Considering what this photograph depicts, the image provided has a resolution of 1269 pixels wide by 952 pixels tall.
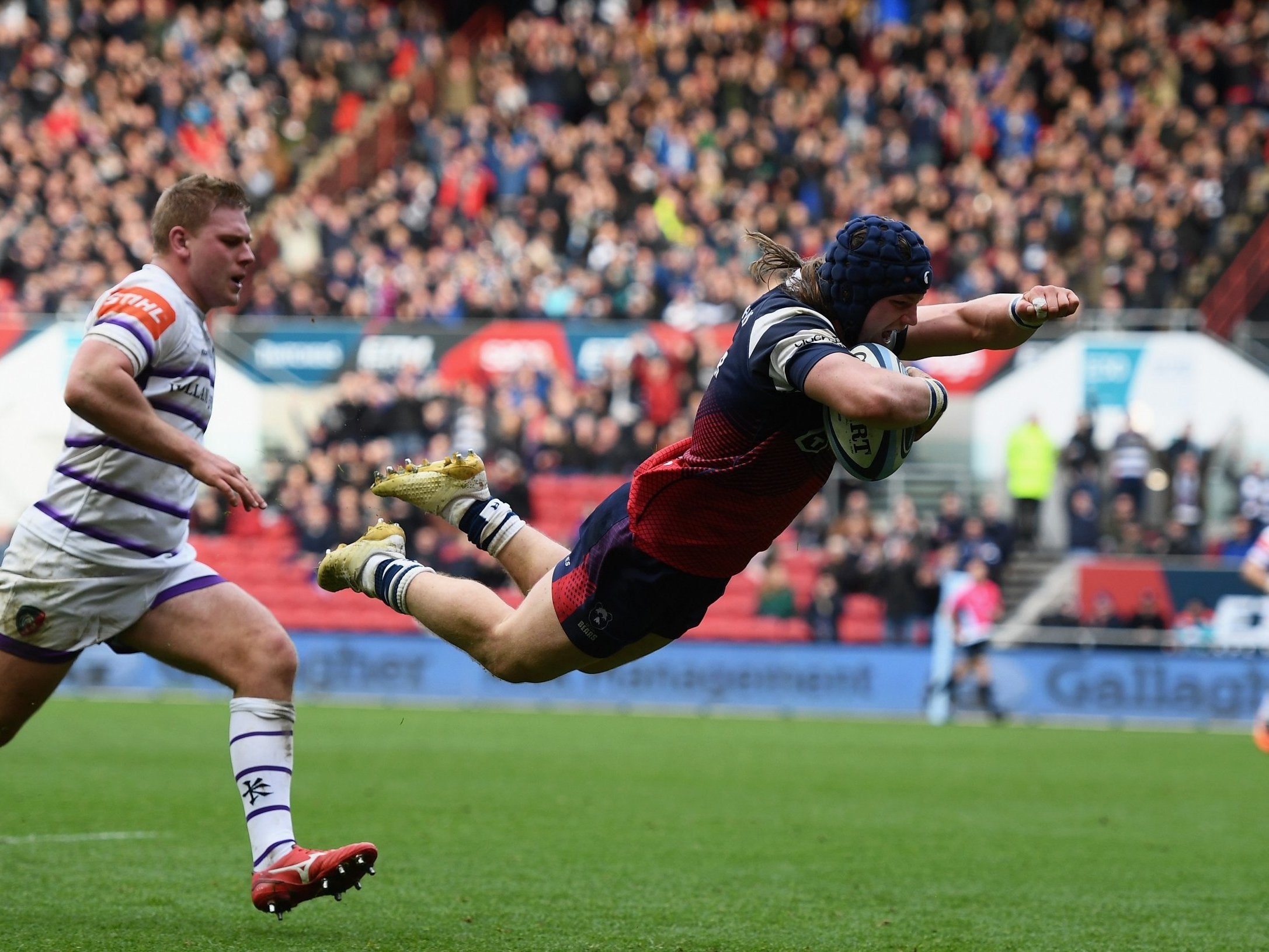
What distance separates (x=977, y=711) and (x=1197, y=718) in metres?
2.41

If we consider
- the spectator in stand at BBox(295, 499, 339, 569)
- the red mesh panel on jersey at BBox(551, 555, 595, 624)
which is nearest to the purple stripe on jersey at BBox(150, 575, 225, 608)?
the red mesh panel on jersey at BBox(551, 555, 595, 624)

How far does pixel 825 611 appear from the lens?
20188 millimetres

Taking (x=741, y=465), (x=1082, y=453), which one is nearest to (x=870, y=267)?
(x=741, y=465)

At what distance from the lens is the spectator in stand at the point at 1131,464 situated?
68.7 feet

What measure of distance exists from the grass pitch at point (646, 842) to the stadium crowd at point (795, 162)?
9317 mm

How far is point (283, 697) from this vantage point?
6113 mm

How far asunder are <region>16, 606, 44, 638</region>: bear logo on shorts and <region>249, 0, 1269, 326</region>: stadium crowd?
666 inches

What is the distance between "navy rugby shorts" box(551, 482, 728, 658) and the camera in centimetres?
566

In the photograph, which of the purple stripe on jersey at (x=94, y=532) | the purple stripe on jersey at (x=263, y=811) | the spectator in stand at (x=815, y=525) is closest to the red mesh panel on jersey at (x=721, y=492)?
the purple stripe on jersey at (x=263, y=811)

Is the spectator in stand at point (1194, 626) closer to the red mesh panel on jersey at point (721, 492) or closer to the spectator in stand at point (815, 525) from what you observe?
the spectator in stand at point (815, 525)

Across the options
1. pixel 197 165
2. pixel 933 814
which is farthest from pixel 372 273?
pixel 933 814

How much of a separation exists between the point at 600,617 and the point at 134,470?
1.76m

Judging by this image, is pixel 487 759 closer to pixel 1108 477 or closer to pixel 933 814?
pixel 933 814

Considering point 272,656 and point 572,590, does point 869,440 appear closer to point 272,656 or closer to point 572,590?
point 572,590
